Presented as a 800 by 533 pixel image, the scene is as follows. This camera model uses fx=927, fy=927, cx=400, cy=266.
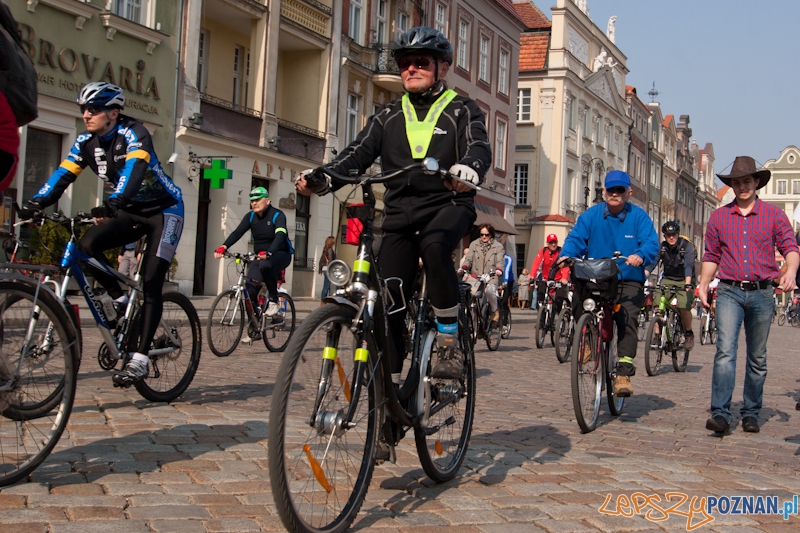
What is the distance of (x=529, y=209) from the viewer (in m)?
48.9

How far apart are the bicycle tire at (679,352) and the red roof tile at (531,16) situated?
40135 millimetres

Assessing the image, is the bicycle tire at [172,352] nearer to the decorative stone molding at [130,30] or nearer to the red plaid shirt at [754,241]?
the red plaid shirt at [754,241]

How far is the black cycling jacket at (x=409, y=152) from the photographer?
438 centimetres

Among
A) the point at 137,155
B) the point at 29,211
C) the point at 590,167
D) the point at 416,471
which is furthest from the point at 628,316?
the point at 590,167

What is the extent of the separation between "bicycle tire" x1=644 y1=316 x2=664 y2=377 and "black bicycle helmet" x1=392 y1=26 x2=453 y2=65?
8204 mm

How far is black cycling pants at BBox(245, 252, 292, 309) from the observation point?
11.3 m

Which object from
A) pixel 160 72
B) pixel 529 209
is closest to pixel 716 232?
pixel 160 72

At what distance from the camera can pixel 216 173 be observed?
22359 mm

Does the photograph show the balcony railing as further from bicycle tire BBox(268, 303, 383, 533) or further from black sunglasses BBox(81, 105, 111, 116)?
bicycle tire BBox(268, 303, 383, 533)

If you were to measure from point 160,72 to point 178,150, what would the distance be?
73.7 inches

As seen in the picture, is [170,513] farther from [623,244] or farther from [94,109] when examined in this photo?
[623,244]

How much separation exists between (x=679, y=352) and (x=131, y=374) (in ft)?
28.9

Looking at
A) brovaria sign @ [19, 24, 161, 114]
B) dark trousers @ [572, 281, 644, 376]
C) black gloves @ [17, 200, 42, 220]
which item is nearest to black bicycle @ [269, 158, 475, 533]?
black gloves @ [17, 200, 42, 220]

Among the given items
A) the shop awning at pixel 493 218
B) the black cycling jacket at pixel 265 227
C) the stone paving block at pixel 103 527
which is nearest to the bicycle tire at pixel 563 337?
the black cycling jacket at pixel 265 227
